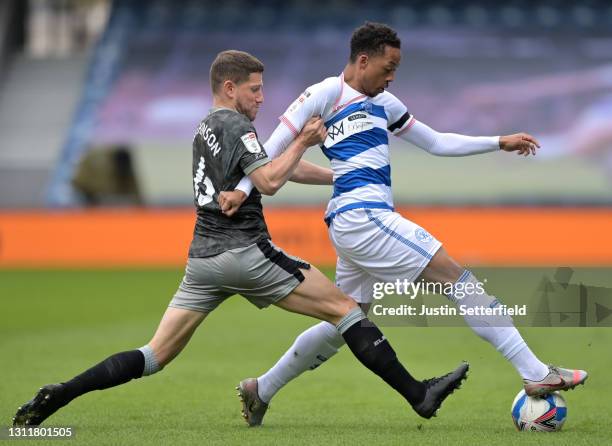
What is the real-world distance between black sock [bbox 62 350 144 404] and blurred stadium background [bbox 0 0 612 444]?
9.49 m

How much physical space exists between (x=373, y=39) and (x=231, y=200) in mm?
1311

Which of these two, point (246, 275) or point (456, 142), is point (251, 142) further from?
point (456, 142)

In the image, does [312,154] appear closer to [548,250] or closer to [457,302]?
[548,250]

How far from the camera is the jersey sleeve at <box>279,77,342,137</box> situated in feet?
21.5

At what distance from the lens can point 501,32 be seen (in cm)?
2911

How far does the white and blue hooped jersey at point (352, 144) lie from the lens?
21.8 feet

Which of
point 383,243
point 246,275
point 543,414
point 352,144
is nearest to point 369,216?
point 383,243

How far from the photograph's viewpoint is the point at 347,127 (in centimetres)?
671

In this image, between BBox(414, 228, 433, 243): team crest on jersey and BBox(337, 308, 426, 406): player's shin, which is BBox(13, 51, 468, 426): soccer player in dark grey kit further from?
BBox(414, 228, 433, 243): team crest on jersey

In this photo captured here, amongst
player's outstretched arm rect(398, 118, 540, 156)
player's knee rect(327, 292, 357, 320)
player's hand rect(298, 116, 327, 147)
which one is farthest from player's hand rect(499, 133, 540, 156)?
player's knee rect(327, 292, 357, 320)

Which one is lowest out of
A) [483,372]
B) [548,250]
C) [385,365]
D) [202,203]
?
[548,250]

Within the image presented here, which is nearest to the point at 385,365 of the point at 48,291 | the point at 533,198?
the point at 48,291

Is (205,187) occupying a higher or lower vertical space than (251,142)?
lower

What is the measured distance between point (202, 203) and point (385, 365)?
4.46 ft
